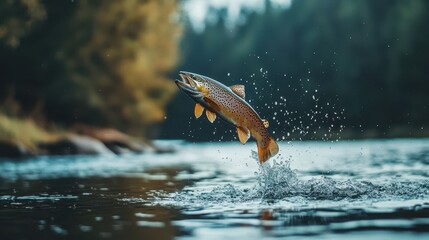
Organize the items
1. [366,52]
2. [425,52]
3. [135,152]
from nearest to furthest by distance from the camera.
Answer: [135,152] → [425,52] → [366,52]

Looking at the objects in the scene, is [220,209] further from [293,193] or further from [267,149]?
[293,193]

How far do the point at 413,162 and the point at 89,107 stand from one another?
18468 millimetres

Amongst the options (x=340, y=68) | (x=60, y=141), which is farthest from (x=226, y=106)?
(x=340, y=68)

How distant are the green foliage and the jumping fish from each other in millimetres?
21252

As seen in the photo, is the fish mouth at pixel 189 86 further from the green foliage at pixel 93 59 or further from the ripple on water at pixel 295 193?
the green foliage at pixel 93 59

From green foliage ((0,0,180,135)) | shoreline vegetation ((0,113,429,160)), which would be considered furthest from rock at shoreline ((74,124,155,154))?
green foliage ((0,0,180,135))

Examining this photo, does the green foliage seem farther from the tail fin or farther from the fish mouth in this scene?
the fish mouth

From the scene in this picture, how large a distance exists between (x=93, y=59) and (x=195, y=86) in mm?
27238

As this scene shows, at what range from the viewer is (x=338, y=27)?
65.4 meters

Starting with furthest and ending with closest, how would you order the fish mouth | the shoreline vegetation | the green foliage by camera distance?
the green foliage
the shoreline vegetation
the fish mouth

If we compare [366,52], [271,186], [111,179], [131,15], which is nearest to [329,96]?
[366,52]

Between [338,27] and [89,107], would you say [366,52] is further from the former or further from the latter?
[89,107]

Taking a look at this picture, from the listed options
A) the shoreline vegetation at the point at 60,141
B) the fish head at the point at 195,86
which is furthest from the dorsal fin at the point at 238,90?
the shoreline vegetation at the point at 60,141

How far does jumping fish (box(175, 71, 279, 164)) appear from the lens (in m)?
9.16
